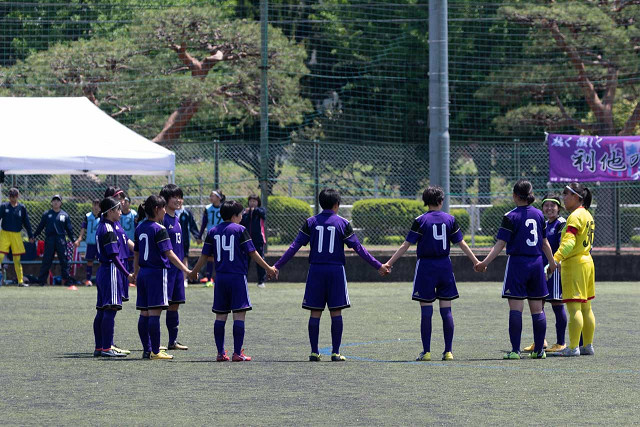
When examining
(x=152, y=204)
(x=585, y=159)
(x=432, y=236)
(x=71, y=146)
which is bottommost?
(x=432, y=236)

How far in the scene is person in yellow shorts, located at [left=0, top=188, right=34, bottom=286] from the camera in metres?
22.9

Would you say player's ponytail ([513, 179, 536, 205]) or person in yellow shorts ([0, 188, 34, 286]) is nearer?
player's ponytail ([513, 179, 536, 205])

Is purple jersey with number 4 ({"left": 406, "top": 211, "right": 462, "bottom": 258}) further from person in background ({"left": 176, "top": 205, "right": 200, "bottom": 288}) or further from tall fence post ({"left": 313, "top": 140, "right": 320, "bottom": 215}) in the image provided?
tall fence post ({"left": 313, "top": 140, "right": 320, "bottom": 215})

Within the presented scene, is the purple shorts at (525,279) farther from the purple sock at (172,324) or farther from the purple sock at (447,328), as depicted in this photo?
the purple sock at (172,324)

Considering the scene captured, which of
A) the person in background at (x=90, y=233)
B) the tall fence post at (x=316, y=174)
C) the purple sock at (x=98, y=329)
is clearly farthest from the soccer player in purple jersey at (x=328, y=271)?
the tall fence post at (x=316, y=174)

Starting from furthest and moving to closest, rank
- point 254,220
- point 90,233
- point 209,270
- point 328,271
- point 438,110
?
point 209,270
point 90,233
point 438,110
point 254,220
point 328,271

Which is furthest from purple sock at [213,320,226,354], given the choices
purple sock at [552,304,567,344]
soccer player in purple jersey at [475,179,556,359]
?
purple sock at [552,304,567,344]

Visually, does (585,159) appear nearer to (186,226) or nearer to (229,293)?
(186,226)

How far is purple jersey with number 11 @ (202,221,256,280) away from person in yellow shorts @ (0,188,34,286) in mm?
12665

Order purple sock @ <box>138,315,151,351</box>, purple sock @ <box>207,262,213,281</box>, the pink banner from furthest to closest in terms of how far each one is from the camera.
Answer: the pink banner < purple sock @ <box>207,262,213,281</box> < purple sock @ <box>138,315,151,351</box>

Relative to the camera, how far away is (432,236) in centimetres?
1137

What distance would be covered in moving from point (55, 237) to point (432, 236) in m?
13.2

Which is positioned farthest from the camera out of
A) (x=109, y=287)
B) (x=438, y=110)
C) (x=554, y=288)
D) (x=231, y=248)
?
(x=438, y=110)

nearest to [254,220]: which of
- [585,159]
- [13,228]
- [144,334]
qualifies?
[13,228]
